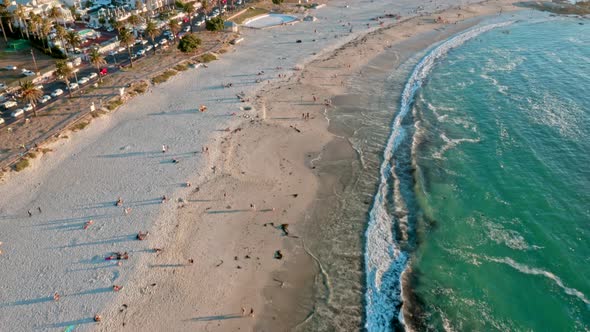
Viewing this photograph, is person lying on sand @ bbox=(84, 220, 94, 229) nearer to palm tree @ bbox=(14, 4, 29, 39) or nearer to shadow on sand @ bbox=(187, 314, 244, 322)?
shadow on sand @ bbox=(187, 314, 244, 322)

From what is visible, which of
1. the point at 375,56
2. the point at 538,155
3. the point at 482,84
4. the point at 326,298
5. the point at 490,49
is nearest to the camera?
the point at 326,298

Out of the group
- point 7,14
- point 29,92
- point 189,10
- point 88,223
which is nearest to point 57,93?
point 29,92

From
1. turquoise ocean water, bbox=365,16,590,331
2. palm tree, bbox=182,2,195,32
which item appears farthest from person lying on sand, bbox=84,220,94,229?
palm tree, bbox=182,2,195,32

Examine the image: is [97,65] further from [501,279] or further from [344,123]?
[501,279]

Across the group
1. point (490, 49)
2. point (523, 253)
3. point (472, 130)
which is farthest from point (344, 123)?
point (490, 49)

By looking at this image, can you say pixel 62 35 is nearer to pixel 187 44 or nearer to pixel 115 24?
pixel 115 24
